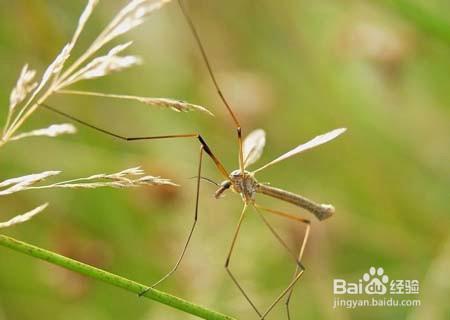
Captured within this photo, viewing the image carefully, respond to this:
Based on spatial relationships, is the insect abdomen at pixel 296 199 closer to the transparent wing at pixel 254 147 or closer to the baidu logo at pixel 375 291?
the transparent wing at pixel 254 147

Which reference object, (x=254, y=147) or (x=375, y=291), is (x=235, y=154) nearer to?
(x=375, y=291)

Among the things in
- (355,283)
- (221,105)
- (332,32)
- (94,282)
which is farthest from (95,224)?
(332,32)

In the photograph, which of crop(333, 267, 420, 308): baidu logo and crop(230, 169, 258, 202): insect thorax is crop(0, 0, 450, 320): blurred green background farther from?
crop(230, 169, 258, 202): insect thorax

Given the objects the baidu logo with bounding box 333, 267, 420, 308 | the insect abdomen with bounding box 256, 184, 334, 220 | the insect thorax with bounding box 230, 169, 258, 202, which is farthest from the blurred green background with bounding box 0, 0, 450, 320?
the insect thorax with bounding box 230, 169, 258, 202

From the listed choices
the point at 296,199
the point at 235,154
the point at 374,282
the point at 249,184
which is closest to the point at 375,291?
the point at 374,282

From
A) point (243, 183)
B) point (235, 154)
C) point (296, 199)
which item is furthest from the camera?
point (235, 154)

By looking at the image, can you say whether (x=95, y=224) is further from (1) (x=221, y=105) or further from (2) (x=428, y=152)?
(2) (x=428, y=152)

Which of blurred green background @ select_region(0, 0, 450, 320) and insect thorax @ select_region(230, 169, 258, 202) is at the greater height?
blurred green background @ select_region(0, 0, 450, 320)

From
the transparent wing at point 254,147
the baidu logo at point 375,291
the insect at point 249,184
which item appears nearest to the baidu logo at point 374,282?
the baidu logo at point 375,291
